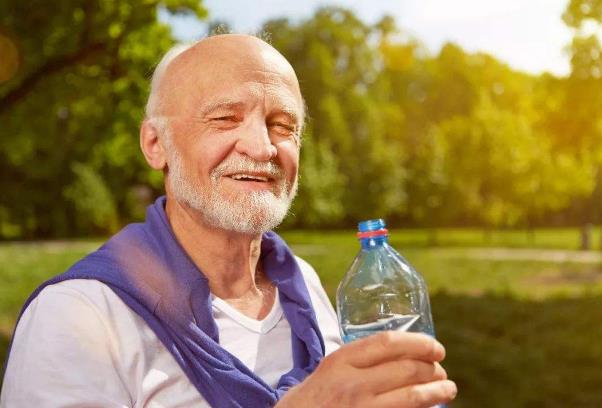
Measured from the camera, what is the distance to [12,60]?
27.1 feet

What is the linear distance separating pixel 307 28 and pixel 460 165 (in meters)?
11.2

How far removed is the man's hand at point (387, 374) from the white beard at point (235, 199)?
594 millimetres

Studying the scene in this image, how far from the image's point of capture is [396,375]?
1.24 meters

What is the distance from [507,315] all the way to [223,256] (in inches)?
398

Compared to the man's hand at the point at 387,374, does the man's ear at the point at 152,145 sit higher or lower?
higher

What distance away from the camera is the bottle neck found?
152 cm

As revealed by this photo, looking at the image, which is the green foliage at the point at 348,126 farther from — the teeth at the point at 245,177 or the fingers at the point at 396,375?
the fingers at the point at 396,375

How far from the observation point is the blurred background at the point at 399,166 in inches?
319

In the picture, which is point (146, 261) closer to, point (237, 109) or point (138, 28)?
point (237, 109)

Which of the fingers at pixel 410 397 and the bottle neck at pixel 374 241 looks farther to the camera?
the bottle neck at pixel 374 241

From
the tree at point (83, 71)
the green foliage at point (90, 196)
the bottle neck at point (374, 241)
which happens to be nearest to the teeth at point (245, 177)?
the bottle neck at point (374, 241)

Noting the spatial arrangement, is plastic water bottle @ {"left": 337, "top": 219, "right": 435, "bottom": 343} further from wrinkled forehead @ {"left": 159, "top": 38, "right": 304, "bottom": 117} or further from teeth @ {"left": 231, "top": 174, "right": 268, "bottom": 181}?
wrinkled forehead @ {"left": 159, "top": 38, "right": 304, "bottom": 117}

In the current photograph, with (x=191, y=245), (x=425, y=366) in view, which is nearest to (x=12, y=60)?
(x=191, y=245)

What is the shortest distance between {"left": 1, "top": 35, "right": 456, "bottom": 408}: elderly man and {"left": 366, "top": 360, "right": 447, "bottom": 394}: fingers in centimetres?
20
